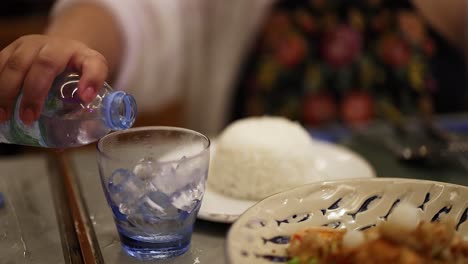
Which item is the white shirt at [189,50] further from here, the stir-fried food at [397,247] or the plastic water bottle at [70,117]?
the stir-fried food at [397,247]

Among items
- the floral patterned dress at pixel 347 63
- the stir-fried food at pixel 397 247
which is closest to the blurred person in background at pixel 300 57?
the floral patterned dress at pixel 347 63

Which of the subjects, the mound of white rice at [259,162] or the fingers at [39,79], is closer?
the fingers at [39,79]

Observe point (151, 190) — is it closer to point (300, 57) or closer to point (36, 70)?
point (36, 70)

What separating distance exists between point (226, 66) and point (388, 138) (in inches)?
25.2

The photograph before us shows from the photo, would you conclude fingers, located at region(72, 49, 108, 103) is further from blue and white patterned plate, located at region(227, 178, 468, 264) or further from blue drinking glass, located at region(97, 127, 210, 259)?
blue and white patterned plate, located at region(227, 178, 468, 264)

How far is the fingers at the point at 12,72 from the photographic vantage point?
0.67 meters

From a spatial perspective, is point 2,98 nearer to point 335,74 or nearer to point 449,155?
point 449,155

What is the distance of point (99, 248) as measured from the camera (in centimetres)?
75

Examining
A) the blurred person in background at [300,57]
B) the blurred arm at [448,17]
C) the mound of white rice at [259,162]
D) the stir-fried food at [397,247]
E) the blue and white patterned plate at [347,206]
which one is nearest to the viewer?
the stir-fried food at [397,247]

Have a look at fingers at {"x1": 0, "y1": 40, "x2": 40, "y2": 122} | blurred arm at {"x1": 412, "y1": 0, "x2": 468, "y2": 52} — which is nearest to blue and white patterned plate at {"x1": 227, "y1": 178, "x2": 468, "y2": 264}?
fingers at {"x1": 0, "y1": 40, "x2": 40, "y2": 122}

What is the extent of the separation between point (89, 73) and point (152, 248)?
0.71 ft

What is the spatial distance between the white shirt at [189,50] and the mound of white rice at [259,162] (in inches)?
19.0

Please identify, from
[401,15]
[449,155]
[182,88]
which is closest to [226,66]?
[182,88]

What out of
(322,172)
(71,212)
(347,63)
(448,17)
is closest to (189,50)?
(347,63)
